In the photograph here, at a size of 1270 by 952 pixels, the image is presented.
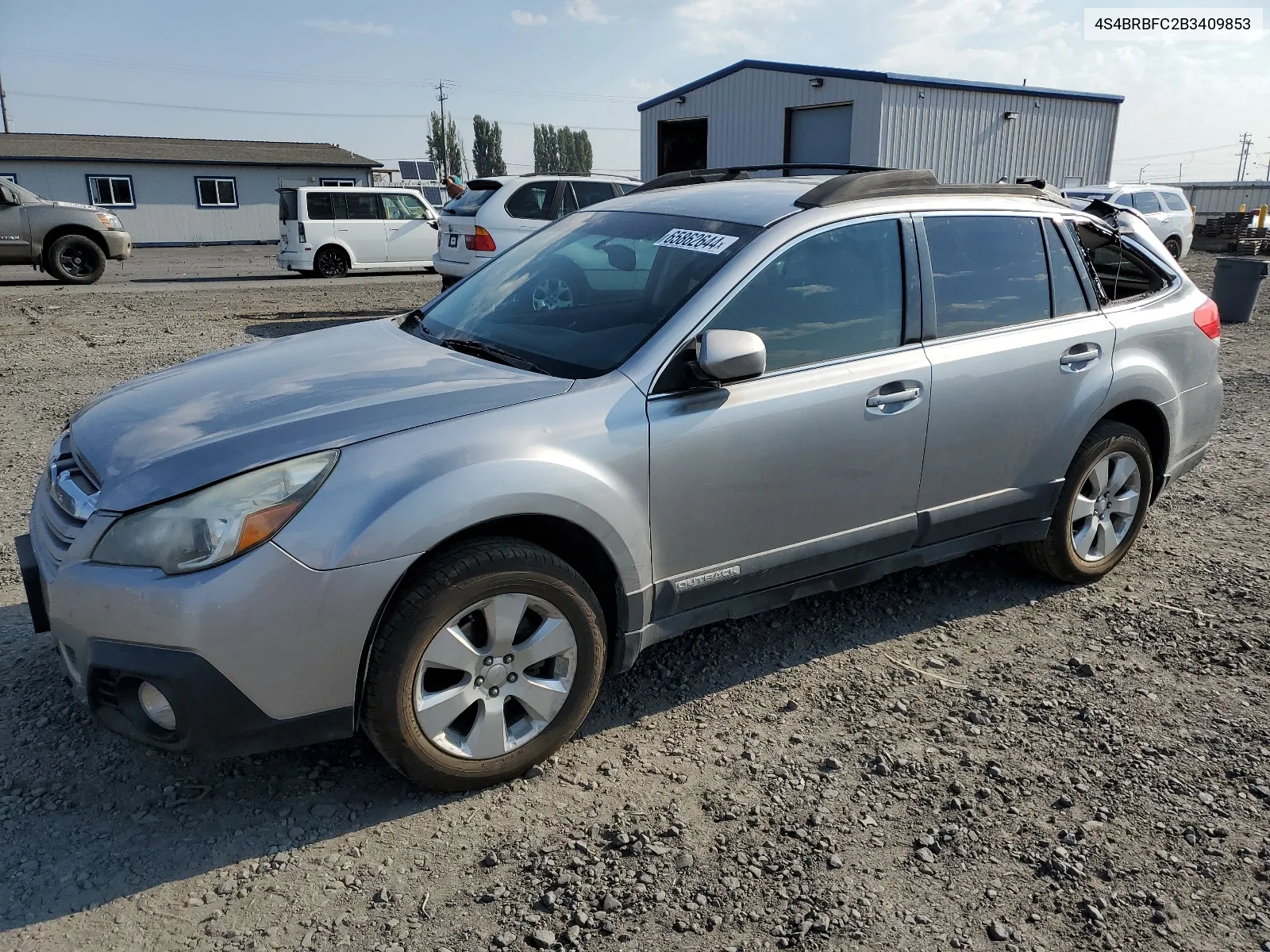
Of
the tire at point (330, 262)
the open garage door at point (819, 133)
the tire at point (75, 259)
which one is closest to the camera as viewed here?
the tire at point (75, 259)

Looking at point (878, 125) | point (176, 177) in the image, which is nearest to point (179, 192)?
point (176, 177)

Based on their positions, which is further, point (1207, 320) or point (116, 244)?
point (116, 244)

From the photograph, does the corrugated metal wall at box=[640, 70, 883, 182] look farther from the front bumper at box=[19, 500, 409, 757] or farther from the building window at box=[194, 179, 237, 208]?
the front bumper at box=[19, 500, 409, 757]

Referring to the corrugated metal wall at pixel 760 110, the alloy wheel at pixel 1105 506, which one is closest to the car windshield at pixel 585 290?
the alloy wheel at pixel 1105 506

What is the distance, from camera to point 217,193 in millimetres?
36375

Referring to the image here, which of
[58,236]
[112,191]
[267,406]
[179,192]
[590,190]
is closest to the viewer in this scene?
[267,406]

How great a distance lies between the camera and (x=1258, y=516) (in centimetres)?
533

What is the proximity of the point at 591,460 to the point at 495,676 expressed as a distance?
0.69 metres

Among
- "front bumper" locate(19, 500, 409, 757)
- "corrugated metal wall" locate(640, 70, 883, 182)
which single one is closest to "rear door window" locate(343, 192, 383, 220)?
"corrugated metal wall" locate(640, 70, 883, 182)

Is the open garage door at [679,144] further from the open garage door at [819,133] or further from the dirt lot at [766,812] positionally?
the dirt lot at [766,812]

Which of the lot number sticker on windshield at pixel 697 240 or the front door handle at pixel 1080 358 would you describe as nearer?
the lot number sticker on windshield at pixel 697 240

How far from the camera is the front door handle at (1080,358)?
12.9 ft

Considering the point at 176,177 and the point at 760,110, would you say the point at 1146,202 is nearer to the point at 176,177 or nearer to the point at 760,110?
the point at 760,110

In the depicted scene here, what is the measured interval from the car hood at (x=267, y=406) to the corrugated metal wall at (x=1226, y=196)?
41.9 metres
